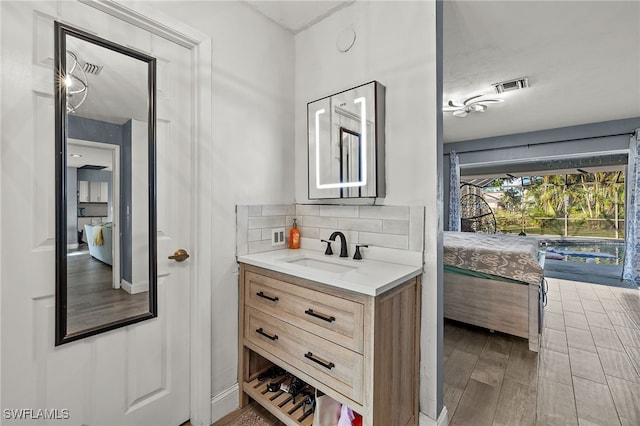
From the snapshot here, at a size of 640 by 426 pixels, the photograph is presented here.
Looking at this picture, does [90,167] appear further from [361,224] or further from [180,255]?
[361,224]

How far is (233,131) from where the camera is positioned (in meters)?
1.80

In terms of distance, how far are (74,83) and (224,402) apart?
1.89 meters

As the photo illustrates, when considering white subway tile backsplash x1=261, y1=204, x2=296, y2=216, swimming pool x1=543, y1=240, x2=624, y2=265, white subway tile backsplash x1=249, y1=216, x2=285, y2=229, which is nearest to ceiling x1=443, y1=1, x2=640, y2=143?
white subway tile backsplash x1=261, y1=204, x2=296, y2=216

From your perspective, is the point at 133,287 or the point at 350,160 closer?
the point at 133,287

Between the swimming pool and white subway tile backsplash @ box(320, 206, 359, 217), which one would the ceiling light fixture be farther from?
the swimming pool

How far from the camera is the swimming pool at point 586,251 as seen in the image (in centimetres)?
579

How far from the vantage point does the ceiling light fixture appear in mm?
3527

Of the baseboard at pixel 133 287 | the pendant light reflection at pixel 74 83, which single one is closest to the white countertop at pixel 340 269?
the baseboard at pixel 133 287

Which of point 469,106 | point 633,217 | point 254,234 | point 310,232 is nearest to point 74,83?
point 254,234

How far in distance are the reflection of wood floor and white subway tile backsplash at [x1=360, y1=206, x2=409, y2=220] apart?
1380 mm

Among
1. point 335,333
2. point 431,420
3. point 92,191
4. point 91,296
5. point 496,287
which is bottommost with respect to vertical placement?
point 431,420

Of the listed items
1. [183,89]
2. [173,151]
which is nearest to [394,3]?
[183,89]

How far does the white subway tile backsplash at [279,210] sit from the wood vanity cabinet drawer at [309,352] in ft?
2.18

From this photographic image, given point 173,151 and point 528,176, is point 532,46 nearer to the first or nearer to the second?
point 173,151
